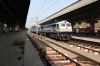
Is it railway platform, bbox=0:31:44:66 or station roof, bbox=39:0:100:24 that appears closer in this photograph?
railway platform, bbox=0:31:44:66

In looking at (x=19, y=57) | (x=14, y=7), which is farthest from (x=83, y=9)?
(x=19, y=57)

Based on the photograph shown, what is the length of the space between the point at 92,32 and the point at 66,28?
17769 millimetres

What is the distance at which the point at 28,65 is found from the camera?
8.30 m

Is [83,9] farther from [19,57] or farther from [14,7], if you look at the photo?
[19,57]

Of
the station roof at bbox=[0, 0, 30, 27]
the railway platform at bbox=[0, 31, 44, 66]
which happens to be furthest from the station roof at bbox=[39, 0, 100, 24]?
the railway platform at bbox=[0, 31, 44, 66]

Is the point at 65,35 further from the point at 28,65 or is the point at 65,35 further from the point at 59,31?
the point at 28,65

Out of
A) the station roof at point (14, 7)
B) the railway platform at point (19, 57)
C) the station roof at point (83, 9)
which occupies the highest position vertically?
the station roof at point (14, 7)

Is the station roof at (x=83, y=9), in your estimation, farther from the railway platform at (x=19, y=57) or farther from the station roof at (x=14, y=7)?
the railway platform at (x=19, y=57)

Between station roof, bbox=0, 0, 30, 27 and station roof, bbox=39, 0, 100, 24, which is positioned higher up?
station roof, bbox=0, 0, 30, 27

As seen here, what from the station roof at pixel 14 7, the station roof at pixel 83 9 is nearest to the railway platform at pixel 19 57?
the station roof at pixel 83 9

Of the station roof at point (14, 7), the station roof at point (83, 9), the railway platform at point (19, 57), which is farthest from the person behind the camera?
the station roof at point (14, 7)

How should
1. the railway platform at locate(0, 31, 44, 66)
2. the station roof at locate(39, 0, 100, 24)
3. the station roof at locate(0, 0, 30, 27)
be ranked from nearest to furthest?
the railway platform at locate(0, 31, 44, 66)
the station roof at locate(39, 0, 100, 24)
the station roof at locate(0, 0, 30, 27)

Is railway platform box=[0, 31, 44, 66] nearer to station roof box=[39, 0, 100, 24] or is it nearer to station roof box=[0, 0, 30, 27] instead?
station roof box=[39, 0, 100, 24]

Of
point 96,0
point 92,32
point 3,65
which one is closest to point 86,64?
point 3,65
